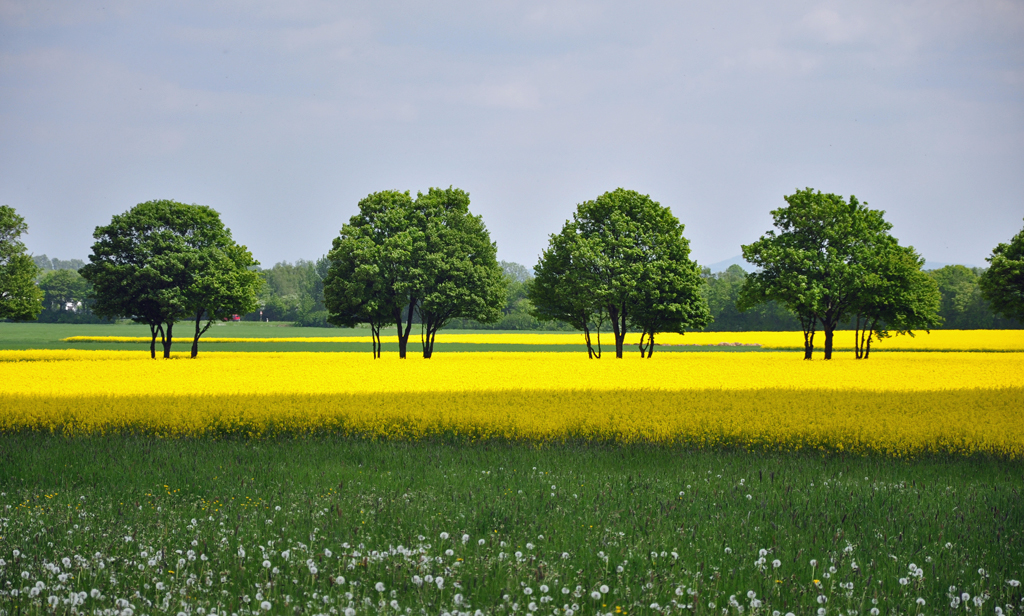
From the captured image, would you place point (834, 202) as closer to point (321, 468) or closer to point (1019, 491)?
point (1019, 491)

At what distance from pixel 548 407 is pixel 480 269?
27737mm

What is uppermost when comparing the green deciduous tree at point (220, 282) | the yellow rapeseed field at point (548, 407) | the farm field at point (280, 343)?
the green deciduous tree at point (220, 282)

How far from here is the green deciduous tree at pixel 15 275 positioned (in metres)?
45.4

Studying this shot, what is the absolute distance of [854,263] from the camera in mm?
44688

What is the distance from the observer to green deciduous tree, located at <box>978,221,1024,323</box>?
2028 inches

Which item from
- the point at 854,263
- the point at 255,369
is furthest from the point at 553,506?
the point at 854,263

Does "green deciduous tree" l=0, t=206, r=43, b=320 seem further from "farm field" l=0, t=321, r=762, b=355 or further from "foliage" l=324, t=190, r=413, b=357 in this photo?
"foliage" l=324, t=190, r=413, b=357

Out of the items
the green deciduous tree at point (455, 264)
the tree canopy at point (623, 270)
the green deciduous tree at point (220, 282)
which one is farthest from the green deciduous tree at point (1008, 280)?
the green deciduous tree at point (220, 282)

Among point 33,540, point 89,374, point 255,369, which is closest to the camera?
point 33,540

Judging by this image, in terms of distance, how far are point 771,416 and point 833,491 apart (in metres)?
7.20

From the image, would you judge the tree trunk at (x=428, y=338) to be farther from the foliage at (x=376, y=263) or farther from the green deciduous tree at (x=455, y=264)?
the foliage at (x=376, y=263)

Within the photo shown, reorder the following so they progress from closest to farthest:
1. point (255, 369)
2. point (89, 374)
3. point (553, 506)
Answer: point (553, 506) → point (89, 374) → point (255, 369)

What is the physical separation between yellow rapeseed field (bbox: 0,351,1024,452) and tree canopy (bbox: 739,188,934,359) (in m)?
17.4

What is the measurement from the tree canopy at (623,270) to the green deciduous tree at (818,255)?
4622 mm
